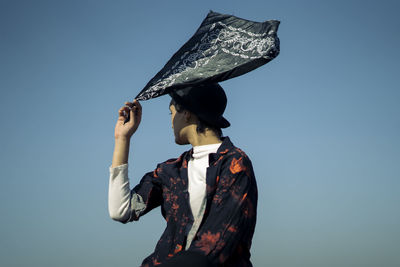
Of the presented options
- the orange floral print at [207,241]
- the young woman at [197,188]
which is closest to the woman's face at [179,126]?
the young woman at [197,188]

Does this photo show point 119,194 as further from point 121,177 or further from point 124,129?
point 124,129

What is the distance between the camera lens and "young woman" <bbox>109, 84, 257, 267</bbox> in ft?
10.7

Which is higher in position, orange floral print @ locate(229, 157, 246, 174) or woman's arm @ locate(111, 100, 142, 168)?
woman's arm @ locate(111, 100, 142, 168)

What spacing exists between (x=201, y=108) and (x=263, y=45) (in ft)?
2.60

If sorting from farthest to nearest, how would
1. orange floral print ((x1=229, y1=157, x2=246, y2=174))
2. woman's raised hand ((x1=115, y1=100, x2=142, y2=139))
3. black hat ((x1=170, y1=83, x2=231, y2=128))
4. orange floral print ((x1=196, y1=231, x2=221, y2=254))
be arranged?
woman's raised hand ((x1=115, y1=100, x2=142, y2=139))
black hat ((x1=170, y1=83, x2=231, y2=128))
orange floral print ((x1=229, y1=157, x2=246, y2=174))
orange floral print ((x1=196, y1=231, x2=221, y2=254))

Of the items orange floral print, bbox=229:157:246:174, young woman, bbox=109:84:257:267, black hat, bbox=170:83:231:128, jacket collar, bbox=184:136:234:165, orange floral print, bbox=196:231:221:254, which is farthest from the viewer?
black hat, bbox=170:83:231:128

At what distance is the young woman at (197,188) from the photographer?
3.25m

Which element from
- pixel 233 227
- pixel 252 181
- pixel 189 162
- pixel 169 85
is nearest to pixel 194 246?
pixel 233 227

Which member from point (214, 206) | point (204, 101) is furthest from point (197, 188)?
point (204, 101)

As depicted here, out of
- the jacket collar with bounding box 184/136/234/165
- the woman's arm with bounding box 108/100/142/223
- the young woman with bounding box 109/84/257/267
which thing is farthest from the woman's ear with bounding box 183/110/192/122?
the woman's arm with bounding box 108/100/142/223

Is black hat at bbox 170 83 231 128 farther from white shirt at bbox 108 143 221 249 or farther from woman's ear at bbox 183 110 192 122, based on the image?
white shirt at bbox 108 143 221 249

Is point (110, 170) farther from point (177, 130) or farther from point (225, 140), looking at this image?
point (225, 140)

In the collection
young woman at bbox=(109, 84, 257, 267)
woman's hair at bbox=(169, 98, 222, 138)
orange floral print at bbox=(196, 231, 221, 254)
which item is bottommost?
orange floral print at bbox=(196, 231, 221, 254)

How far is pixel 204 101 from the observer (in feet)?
12.7
